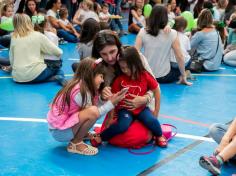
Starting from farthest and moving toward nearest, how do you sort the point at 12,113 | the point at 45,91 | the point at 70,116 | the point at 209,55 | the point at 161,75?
the point at 209,55, the point at 161,75, the point at 45,91, the point at 12,113, the point at 70,116

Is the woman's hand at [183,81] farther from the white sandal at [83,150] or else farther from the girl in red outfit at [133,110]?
the white sandal at [83,150]

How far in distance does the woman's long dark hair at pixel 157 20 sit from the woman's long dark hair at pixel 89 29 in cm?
75

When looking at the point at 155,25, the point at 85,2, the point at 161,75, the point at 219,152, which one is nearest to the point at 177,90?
the point at 161,75

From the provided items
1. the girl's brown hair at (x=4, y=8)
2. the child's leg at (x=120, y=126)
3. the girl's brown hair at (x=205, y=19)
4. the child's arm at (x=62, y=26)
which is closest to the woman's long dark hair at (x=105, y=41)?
the child's leg at (x=120, y=126)

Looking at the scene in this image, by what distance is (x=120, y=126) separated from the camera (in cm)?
335

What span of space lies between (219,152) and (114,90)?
3.38 feet

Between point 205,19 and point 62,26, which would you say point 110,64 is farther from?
point 62,26

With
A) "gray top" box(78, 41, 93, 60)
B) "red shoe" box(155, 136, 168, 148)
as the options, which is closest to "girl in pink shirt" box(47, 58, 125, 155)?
"red shoe" box(155, 136, 168, 148)

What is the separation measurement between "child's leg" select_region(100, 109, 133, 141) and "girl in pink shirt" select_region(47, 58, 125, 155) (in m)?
0.22

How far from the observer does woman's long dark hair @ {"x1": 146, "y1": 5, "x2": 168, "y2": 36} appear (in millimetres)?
5027

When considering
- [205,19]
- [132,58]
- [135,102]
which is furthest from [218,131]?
[205,19]

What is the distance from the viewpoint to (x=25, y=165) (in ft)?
10.1

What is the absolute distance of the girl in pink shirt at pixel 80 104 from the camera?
3127 millimetres

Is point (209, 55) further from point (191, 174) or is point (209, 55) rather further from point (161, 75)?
point (191, 174)
